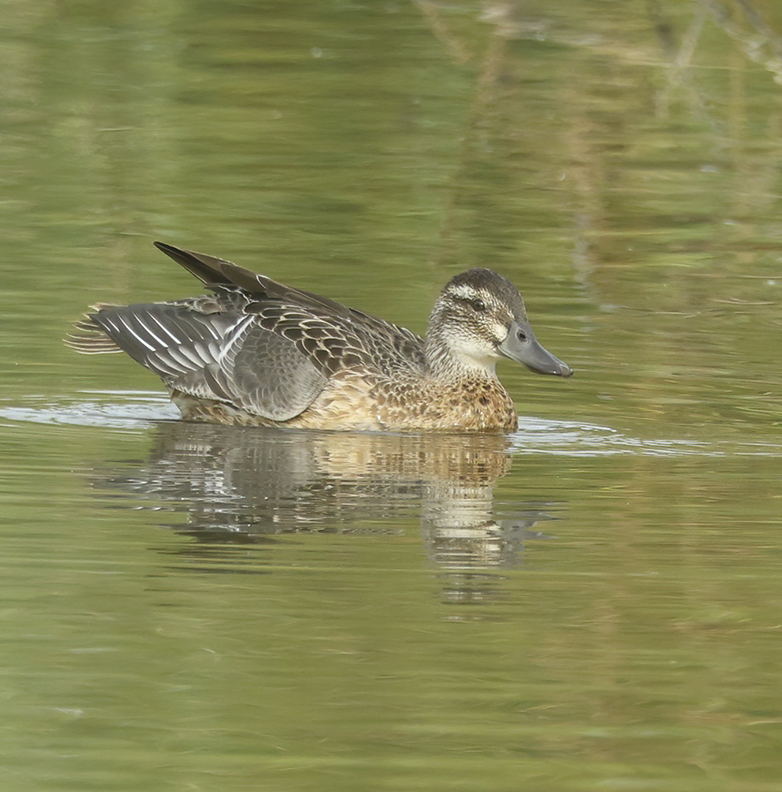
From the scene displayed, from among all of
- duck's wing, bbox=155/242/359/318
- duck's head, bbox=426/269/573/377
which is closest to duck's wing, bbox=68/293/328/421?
duck's wing, bbox=155/242/359/318

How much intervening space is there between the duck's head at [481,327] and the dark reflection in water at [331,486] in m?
0.46

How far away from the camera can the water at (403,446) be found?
5.34 metres

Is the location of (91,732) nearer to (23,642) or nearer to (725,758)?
(23,642)

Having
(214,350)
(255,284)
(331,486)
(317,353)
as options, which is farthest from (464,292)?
(331,486)

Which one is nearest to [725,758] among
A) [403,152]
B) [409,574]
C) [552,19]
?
[409,574]

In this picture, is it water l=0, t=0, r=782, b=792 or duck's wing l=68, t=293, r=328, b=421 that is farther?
duck's wing l=68, t=293, r=328, b=421

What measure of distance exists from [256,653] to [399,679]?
1.46ft

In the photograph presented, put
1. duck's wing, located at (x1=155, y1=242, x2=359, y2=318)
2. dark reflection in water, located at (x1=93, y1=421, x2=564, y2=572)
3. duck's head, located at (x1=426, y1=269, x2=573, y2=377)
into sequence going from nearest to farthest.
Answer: dark reflection in water, located at (x1=93, y1=421, x2=564, y2=572), duck's head, located at (x1=426, y1=269, x2=573, y2=377), duck's wing, located at (x1=155, y1=242, x2=359, y2=318)

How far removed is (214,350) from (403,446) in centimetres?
120

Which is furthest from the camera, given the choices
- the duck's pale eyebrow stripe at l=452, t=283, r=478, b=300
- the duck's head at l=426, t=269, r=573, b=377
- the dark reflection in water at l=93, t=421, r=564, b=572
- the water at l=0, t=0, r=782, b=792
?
the duck's pale eyebrow stripe at l=452, t=283, r=478, b=300

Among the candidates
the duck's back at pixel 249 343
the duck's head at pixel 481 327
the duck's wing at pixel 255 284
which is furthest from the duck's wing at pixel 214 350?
the duck's head at pixel 481 327

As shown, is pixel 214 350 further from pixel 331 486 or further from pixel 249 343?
pixel 331 486

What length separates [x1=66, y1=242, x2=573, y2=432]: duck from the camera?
9.69 meters

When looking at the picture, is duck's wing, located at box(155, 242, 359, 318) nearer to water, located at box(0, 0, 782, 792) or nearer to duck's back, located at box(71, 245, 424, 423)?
duck's back, located at box(71, 245, 424, 423)
